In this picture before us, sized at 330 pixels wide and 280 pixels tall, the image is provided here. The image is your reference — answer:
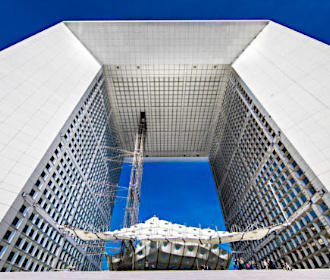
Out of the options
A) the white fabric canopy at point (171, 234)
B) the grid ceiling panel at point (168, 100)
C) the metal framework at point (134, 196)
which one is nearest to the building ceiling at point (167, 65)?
the grid ceiling panel at point (168, 100)

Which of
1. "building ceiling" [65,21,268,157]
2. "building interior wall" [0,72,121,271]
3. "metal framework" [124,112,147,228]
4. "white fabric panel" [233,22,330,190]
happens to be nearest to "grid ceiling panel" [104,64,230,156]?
"building ceiling" [65,21,268,157]

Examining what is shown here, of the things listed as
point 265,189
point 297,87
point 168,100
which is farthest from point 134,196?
point 297,87

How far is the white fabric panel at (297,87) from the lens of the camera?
18.5 metres

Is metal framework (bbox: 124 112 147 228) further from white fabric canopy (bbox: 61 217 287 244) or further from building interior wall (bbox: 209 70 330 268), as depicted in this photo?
building interior wall (bbox: 209 70 330 268)

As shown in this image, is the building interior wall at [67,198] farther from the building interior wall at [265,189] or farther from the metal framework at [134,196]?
the building interior wall at [265,189]

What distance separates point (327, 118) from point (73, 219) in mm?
30662

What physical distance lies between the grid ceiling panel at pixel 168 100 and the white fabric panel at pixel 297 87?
8.75m

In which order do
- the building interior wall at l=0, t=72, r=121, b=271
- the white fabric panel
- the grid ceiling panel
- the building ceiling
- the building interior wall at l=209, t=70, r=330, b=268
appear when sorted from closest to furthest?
1. the building interior wall at l=0, t=72, r=121, b=271
2. the white fabric panel
3. the building interior wall at l=209, t=70, r=330, b=268
4. the building ceiling
5. the grid ceiling panel

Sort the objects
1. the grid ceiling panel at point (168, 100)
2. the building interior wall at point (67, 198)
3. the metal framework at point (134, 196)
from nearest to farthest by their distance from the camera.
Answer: the building interior wall at point (67, 198)
the metal framework at point (134, 196)
the grid ceiling panel at point (168, 100)

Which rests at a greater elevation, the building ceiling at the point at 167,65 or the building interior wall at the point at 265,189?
the building ceiling at the point at 167,65

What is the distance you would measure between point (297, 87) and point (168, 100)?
76.5ft

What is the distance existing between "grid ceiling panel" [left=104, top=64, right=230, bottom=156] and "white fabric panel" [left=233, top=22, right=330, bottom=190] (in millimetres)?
8751

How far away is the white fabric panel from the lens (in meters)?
18.5

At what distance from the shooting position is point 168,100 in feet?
135
